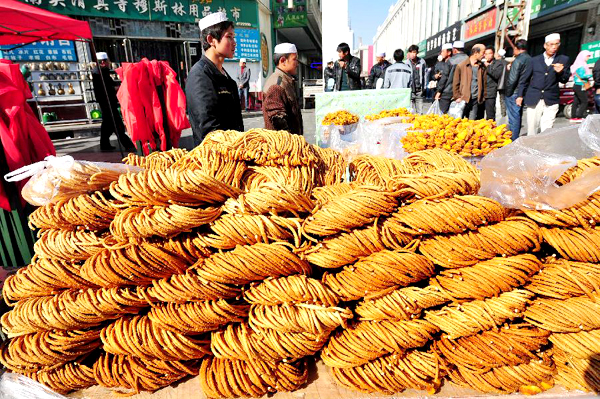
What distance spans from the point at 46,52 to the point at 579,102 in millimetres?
14995

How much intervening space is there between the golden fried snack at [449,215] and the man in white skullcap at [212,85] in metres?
1.58

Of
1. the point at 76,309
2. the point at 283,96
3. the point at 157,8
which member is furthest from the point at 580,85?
the point at 157,8

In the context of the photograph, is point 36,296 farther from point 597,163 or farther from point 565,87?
point 565,87

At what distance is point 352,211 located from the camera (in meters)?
0.96

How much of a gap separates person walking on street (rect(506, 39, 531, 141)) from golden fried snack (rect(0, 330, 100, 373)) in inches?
256

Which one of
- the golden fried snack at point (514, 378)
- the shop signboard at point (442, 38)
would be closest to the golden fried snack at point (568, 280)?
the golden fried snack at point (514, 378)

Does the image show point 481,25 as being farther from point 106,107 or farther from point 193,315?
point 193,315

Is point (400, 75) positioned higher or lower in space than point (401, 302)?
higher

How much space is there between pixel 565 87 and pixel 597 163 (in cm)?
1124

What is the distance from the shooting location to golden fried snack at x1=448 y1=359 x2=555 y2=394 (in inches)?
40.1

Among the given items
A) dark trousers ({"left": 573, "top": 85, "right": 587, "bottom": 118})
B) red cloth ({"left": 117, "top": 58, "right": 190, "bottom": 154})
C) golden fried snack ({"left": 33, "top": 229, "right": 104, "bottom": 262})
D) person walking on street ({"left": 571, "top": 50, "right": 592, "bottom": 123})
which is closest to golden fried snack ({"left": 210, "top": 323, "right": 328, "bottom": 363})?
golden fried snack ({"left": 33, "top": 229, "right": 104, "bottom": 262})

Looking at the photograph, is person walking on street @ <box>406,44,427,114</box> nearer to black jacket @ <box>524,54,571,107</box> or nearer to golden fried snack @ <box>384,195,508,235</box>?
black jacket @ <box>524,54,571,107</box>

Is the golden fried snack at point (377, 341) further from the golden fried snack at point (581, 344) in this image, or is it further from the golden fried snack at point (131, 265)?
the golden fried snack at point (131, 265)

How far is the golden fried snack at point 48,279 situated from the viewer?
106 cm
